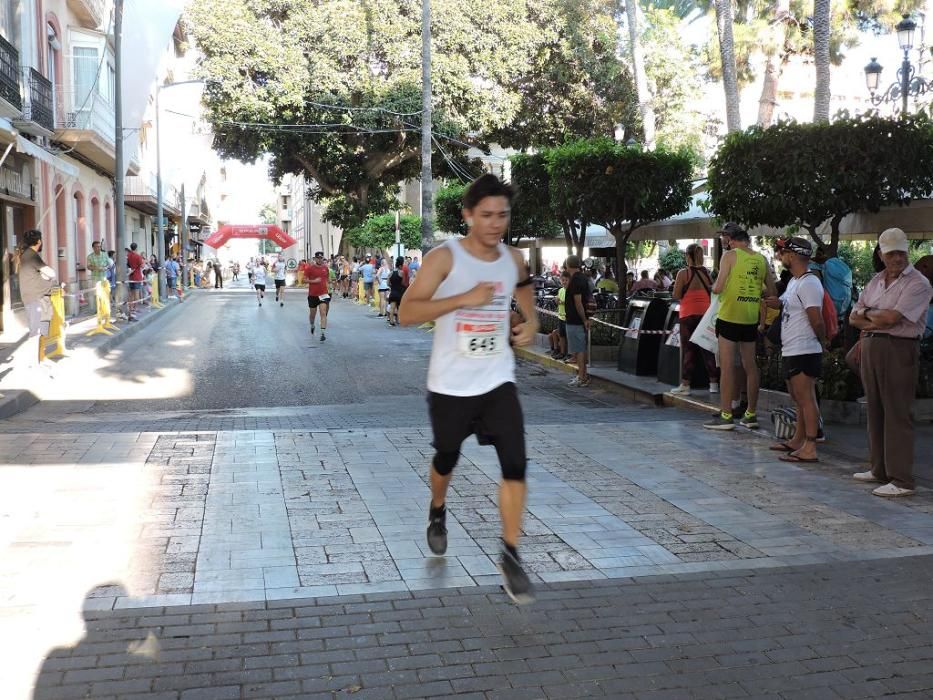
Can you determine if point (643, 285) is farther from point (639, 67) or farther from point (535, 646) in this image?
point (535, 646)

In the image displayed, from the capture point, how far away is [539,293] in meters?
24.8

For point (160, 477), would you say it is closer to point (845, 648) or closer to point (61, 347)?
point (845, 648)

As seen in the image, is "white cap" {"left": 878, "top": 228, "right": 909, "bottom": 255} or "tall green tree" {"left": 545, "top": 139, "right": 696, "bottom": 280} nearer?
"white cap" {"left": 878, "top": 228, "right": 909, "bottom": 255}

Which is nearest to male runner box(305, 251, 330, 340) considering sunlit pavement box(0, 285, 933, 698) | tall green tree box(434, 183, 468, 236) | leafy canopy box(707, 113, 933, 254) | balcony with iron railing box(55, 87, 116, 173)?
balcony with iron railing box(55, 87, 116, 173)

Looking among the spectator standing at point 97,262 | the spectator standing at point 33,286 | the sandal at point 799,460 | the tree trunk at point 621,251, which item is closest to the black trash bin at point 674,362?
the sandal at point 799,460

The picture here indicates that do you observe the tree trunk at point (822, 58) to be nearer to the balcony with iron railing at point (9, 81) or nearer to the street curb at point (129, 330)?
the street curb at point (129, 330)

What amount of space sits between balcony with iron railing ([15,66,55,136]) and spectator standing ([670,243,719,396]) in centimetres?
1456

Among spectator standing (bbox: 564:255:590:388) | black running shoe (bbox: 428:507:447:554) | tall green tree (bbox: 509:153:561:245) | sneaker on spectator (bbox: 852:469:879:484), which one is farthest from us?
tall green tree (bbox: 509:153:561:245)

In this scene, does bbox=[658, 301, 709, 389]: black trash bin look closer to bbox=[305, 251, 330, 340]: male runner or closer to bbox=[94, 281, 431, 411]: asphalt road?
bbox=[94, 281, 431, 411]: asphalt road

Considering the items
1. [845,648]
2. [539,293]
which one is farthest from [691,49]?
[845,648]

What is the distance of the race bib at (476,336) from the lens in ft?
14.0

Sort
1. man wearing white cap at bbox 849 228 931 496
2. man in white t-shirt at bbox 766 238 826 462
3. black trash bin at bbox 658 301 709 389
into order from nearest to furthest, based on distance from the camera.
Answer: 1. man wearing white cap at bbox 849 228 931 496
2. man in white t-shirt at bbox 766 238 826 462
3. black trash bin at bbox 658 301 709 389

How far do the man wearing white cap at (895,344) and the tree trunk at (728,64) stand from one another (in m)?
14.4

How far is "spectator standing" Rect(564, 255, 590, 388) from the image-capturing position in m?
12.1
